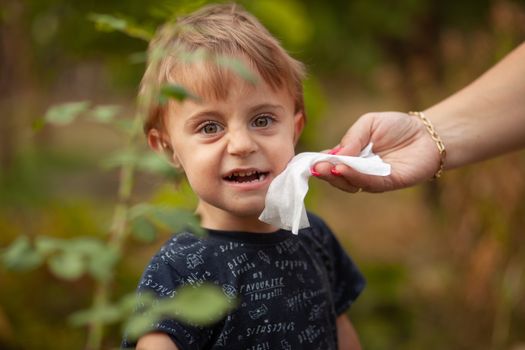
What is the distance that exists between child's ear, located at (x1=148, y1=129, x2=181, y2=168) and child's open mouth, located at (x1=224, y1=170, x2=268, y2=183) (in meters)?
0.23

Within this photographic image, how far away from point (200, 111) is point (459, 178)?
3.51m

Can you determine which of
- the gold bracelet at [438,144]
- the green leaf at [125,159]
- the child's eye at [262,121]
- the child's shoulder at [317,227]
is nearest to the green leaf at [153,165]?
the green leaf at [125,159]

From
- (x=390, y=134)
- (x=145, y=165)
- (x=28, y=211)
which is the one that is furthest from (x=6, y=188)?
(x=145, y=165)

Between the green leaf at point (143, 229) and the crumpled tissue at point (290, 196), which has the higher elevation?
the green leaf at point (143, 229)

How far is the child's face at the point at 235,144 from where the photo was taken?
72.7 inches

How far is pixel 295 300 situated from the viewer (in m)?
2.01

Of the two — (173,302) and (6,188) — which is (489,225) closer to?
(6,188)

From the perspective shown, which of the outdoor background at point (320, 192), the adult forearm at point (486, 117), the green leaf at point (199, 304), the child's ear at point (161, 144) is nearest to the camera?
the green leaf at point (199, 304)

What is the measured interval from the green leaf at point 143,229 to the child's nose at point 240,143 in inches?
24.8

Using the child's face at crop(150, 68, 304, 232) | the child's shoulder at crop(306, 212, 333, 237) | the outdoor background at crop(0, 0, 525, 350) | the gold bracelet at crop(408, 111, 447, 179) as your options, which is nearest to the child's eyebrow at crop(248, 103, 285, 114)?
the child's face at crop(150, 68, 304, 232)

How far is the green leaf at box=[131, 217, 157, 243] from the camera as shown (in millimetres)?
1173

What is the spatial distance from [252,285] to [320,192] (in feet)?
10.7

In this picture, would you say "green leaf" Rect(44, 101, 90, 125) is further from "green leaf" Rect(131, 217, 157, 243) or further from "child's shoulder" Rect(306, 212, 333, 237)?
"child's shoulder" Rect(306, 212, 333, 237)

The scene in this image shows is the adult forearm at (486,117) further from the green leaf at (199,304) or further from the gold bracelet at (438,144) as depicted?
the green leaf at (199,304)
